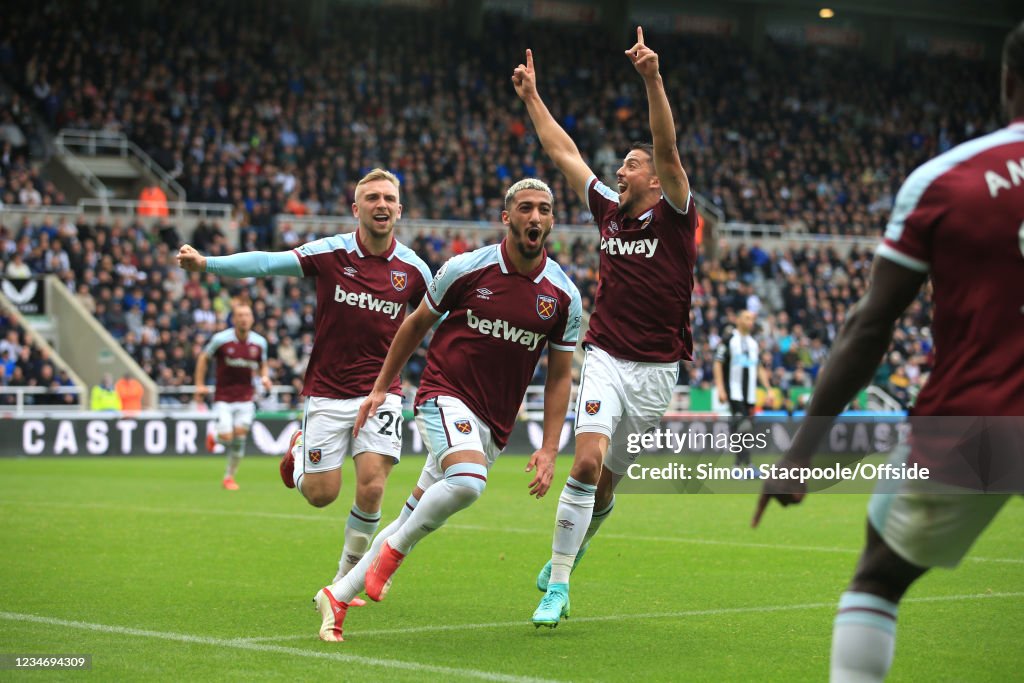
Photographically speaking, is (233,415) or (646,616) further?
(233,415)

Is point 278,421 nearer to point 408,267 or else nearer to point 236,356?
point 236,356

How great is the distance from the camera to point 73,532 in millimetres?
12242

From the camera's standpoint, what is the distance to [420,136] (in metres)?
38.2

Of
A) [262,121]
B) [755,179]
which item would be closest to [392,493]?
[262,121]

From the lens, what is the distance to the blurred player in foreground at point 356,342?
8250 mm

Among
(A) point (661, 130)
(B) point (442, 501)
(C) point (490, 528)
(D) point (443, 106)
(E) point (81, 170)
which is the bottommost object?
(C) point (490, 528)

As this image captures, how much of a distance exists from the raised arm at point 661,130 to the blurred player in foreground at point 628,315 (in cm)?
1

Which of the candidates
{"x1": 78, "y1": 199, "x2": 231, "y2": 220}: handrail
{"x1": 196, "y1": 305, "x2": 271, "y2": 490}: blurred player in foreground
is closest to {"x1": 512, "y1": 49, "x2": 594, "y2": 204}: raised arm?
{"x1": 196, "y1": 305, "x2": 271, "y2": 490}: blurred player in foreground

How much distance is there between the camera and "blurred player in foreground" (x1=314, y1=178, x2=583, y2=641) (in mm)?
6988

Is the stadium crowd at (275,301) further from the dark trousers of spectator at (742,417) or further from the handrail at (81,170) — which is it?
the dark trousers of spectator at (742,417)

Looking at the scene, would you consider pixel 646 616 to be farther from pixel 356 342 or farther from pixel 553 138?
pixel 553 138

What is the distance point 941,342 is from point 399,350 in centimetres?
378

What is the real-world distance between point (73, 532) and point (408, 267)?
17.9 ft

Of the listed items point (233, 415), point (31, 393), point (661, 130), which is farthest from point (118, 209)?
point (661, 130)
